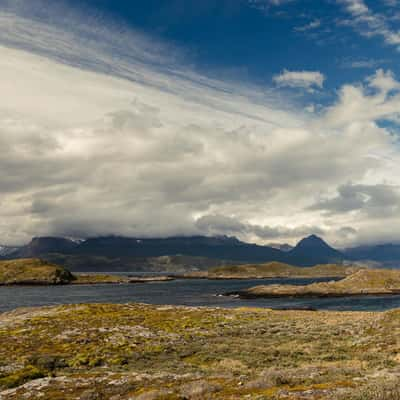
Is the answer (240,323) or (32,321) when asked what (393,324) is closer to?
(240,323)

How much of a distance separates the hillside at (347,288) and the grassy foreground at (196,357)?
432 ft

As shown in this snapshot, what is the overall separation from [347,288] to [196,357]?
171 meters

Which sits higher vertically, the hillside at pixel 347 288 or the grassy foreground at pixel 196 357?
the grassy foreground at pixel 196 357

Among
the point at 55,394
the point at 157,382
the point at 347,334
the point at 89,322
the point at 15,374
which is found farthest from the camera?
the point at 89,322

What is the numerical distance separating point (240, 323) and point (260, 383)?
93.3ft

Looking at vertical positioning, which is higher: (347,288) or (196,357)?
(196,357)

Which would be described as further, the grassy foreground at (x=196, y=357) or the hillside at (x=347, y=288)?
the hillside at (x=347, y=288)

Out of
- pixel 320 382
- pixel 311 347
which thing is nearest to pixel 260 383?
pixel 320 382

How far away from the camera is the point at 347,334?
3747 centimetres

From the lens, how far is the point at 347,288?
183m

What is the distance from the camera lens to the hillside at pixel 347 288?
176375 mm

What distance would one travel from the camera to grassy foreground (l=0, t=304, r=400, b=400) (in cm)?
1811

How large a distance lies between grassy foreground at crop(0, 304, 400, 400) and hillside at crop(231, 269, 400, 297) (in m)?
132

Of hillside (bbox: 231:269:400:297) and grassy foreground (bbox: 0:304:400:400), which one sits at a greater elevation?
grassy foreground (bbox: 0:304:400:400)
